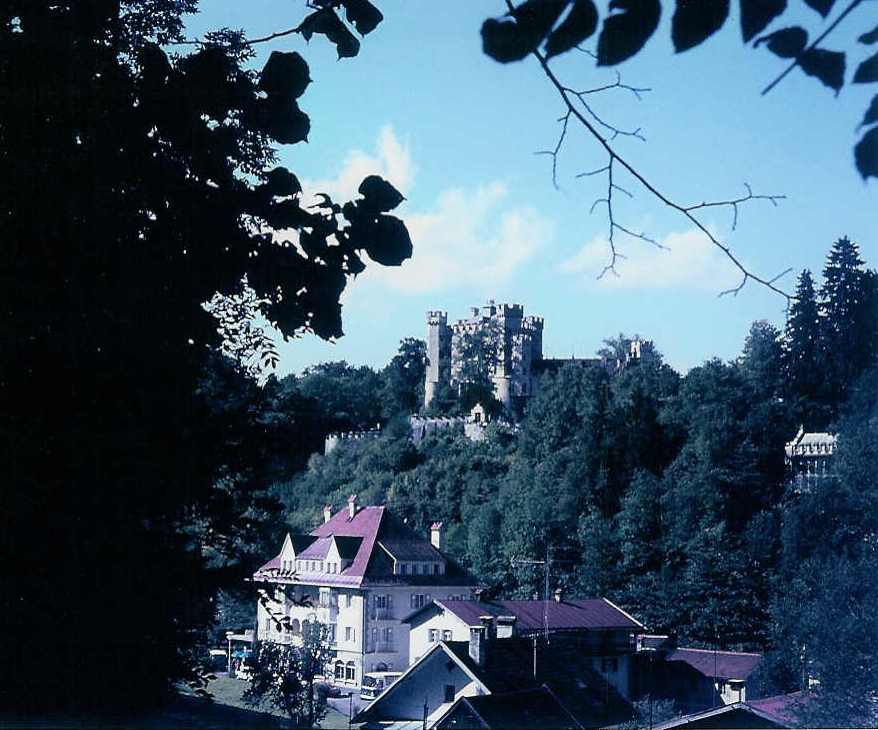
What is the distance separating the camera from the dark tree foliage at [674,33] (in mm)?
1742

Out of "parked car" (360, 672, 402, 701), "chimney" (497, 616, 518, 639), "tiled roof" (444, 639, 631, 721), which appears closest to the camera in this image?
"tiled roof" (444, 639, 631, 721)

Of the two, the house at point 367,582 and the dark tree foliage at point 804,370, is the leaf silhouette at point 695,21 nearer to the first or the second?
the house at point 367,582

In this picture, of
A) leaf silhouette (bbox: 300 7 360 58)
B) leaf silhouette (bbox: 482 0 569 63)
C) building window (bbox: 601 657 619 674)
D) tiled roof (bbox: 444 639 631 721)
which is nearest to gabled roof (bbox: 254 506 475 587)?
building window (bbox: 601 657 619 674)

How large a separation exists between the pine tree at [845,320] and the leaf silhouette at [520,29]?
1513 inches

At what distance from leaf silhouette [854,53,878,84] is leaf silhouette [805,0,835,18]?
0.11 metres

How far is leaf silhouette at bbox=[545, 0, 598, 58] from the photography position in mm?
1777

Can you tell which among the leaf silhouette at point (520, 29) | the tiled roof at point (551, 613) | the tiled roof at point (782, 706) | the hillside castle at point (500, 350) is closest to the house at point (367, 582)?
the tiled roof at point (551, 613)

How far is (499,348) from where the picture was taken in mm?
64125

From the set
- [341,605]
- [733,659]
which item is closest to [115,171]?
[341,605]

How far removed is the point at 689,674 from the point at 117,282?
953 inches

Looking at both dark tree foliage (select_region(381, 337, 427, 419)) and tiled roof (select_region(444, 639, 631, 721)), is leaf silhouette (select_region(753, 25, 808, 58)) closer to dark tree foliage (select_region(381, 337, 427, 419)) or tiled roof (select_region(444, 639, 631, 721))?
tiled roof (select_region(444, 639, 631, 721))

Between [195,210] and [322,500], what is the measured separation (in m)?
42.1

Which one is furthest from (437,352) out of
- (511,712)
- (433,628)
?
(511,712)

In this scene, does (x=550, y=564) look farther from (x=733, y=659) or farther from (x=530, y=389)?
(x=530, y=389)
